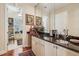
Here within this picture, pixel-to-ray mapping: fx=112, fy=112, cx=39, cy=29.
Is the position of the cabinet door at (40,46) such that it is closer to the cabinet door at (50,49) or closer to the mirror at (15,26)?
the cabinet door at (50,49)

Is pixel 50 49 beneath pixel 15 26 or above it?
beneath

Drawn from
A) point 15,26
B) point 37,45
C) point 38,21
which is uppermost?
point 38,21

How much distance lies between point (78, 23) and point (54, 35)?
0.75 meters

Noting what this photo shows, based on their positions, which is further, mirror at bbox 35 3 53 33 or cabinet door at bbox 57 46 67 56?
mirror at bbox 35 3 53 33

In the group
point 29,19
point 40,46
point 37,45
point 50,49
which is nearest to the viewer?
point 50,49

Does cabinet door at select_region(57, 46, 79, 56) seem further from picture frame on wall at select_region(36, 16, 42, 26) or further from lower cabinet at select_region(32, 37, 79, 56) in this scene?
picture frame on wall at select_region(36, 16, 42, 26)

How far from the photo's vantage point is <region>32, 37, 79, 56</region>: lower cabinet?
167cm

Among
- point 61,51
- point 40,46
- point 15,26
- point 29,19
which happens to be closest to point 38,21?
point 29,19

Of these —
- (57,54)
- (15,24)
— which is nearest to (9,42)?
(15,24)

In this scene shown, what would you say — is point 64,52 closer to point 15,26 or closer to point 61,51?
point 61,51

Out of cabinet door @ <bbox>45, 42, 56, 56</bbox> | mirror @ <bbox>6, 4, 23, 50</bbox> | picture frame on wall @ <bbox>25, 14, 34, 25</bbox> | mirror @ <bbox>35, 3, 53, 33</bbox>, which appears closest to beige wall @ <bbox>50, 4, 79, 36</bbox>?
mirror @ <bbox>35, 3, 53, 33</bbox>

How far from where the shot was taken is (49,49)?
2.24 metres

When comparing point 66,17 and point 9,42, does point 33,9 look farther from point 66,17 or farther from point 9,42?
point 9,42

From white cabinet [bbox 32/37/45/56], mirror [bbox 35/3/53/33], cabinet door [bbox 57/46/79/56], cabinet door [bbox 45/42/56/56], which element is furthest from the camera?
white cabinet [bbox 32/37/45/56]
